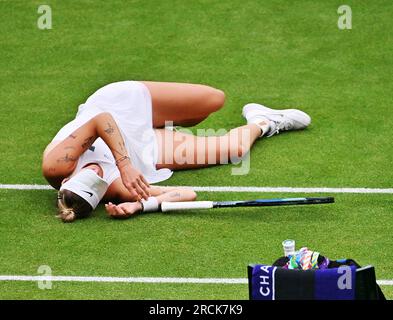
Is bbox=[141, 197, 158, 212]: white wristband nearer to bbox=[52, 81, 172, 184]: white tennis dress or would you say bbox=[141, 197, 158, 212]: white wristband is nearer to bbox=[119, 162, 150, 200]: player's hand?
bbox=[119, 162, 150, 200]: player's hand

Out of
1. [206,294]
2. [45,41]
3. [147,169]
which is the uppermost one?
[45,41]

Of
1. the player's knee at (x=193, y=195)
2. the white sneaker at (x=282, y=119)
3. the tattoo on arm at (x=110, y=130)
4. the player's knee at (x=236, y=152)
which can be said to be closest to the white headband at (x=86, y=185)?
the tattoo on arm at (x=110, y=130)

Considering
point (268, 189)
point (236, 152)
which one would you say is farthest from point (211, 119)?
point (268, 189)

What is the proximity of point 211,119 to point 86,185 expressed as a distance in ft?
7.94

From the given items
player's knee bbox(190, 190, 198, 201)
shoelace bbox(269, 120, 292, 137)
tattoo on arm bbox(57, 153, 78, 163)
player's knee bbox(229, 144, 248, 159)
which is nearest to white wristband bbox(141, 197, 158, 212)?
player's knee bbox(190, 190, 198, 201)

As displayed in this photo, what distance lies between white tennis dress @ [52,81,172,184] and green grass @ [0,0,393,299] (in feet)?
0.91

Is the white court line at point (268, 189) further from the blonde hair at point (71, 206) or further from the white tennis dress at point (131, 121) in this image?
the blonde hair at point (71, 206)

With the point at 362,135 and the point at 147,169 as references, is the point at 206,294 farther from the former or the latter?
the point at 362,135

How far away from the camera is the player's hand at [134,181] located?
9805 millimetres

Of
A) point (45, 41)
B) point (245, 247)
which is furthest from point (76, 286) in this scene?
point (45, 41)

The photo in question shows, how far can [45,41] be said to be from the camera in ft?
45.8

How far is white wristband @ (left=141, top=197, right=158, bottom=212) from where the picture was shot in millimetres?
9914

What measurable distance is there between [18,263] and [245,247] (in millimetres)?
1717

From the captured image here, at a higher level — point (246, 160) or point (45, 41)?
point (45, 41)
